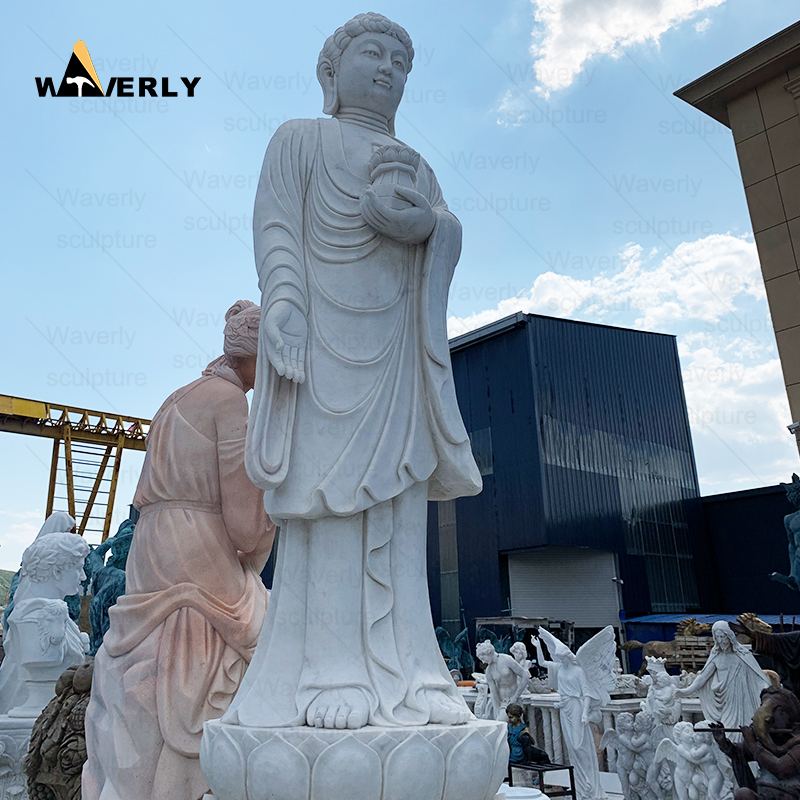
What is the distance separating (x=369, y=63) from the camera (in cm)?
307

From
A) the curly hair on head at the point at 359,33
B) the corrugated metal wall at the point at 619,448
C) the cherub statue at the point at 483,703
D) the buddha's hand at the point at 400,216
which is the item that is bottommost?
the cherub statue at the point at 483,703

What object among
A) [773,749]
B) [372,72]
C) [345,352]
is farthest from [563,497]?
[345,352]

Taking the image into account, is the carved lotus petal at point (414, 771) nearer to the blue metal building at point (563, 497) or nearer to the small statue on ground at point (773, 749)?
the small statue on ground at point (773, 749)

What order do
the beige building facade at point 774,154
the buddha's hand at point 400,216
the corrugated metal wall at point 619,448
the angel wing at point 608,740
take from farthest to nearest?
the corrugated metal wall at point 619,448
the beige building facade at point 774,154
the angel wing at point 608,740
the buddha's hand at point 400,216

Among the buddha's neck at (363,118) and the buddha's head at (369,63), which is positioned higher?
the buddha's head at (369,63)

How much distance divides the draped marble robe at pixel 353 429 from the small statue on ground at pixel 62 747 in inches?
52.7

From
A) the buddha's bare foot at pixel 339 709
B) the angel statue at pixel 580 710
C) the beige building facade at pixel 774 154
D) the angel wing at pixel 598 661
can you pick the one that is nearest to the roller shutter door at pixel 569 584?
the beige building facade at pixel 774 154

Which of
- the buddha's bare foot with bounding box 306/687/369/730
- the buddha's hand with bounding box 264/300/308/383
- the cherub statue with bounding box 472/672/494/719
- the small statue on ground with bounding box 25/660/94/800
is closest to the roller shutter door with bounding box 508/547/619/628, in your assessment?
the cherub statue with bounding box 472/672/494/719

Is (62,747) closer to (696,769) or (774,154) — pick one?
(696,769)

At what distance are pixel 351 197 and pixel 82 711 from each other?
2523mm

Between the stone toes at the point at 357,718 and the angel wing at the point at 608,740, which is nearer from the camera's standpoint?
the stone toes at the point at 357,718

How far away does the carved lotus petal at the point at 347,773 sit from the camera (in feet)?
6.57

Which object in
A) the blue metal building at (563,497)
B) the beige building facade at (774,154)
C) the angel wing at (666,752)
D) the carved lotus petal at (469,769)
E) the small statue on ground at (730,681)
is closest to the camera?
the carved lotus petal at (469,769)

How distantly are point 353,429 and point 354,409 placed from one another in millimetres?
74
